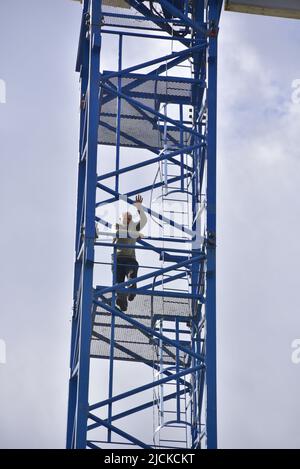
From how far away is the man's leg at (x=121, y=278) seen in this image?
36312 millimetres

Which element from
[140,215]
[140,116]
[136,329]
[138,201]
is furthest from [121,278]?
[140,116]

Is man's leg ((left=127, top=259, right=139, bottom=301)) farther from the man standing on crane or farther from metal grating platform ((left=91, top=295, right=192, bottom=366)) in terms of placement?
metal grating platform ((left=91, top=295, right=192, bottom=366))

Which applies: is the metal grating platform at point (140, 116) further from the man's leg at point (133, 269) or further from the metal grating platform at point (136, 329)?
the metal grating platform at point (136, 329)

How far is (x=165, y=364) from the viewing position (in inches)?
1462

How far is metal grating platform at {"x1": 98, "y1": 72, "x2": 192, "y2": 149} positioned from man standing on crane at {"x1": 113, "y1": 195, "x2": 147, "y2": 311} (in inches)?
85.2

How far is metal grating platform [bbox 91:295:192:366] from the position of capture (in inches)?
1437

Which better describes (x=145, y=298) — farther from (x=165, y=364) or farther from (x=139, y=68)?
(x=139, y=68)

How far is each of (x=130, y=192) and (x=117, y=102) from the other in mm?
2125

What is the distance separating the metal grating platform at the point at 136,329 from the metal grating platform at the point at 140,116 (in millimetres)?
3619

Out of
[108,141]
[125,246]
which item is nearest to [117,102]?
[108,141]

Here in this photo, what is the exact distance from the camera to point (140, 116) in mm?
38250

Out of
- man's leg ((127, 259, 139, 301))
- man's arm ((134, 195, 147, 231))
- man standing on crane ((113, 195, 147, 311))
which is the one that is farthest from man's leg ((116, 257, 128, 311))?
man's arm ((134, 195, 147, 231))

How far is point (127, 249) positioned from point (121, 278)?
0.59 metres
